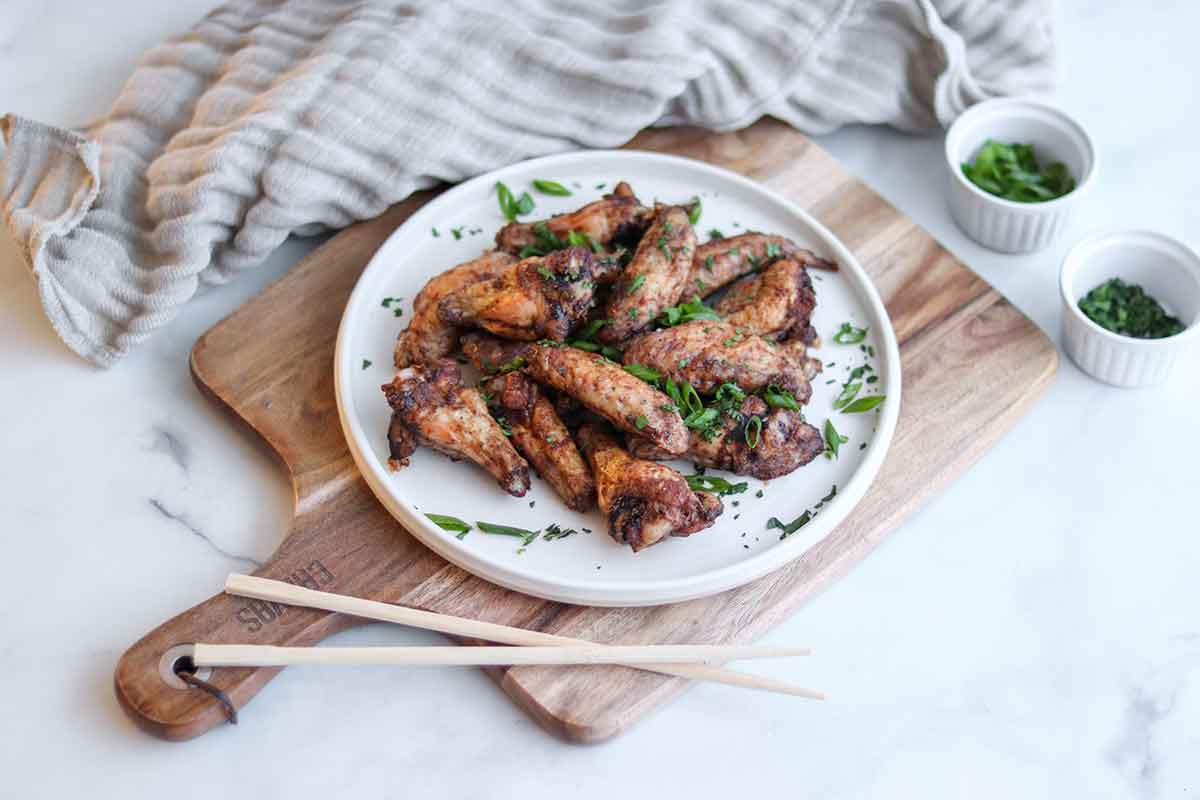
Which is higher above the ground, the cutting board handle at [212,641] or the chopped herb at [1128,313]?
the cutting board handle at [212,641]

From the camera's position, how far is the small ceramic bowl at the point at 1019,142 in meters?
4.14

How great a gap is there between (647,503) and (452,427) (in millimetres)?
542

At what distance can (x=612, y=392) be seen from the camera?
11.2ft

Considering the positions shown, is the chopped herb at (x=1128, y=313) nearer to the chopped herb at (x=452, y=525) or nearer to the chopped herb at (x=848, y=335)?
the chopped herb at (x=848, y=335)

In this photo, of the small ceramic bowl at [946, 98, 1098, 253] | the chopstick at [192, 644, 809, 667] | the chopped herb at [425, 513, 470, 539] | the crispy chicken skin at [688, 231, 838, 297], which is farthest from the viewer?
the small ceramic bowl at [946, 98, 1098, 253]

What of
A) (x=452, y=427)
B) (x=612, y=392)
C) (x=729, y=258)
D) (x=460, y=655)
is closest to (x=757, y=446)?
(x=612, y=392)

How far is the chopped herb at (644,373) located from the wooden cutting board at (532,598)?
58 centimetres

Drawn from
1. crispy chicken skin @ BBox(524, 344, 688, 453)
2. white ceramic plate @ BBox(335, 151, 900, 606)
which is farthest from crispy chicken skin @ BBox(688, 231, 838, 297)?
crispy chicken skin @ BBox(524, 344, 688, 453)

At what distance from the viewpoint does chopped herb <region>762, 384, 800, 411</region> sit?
3.54m

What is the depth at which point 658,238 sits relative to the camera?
3736mm

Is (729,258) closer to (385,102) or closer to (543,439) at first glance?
(543,439)

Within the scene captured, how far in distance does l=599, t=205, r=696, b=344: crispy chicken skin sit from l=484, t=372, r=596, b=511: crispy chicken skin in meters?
0.29

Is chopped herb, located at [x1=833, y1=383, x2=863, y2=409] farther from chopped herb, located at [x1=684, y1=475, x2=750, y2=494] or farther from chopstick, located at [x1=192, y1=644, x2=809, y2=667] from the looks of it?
chopstick, located at [x1=192, y1=644, x2=809, y2=667]

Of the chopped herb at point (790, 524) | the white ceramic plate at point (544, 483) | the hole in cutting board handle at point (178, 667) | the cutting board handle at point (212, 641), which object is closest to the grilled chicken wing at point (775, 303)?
the white ceramic plate at point (544, 483)
